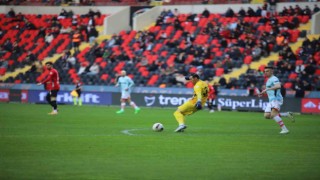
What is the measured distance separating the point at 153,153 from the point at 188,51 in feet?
108

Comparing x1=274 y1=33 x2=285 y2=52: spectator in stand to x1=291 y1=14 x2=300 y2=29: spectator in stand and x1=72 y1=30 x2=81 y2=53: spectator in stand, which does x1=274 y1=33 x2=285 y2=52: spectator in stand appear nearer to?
x1=291 y1=14 x2=300 y2=29: spectator in stand

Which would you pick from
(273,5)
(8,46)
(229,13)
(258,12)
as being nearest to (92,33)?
(8,46)

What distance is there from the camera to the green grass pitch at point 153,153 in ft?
41.0

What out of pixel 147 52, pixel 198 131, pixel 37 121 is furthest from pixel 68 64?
pixel 198 131

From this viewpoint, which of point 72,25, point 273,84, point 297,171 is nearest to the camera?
point 297,171

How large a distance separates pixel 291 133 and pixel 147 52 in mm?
28885

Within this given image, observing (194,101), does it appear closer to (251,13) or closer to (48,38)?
(251,13)

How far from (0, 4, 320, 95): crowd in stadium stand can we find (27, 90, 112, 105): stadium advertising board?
6.42ft

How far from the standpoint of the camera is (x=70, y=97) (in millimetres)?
47531

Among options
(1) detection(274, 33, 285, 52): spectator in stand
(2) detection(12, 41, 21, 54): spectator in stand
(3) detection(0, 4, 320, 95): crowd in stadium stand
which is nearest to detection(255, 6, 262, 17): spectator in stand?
(3) detection(0, 4, 320, 95): crowd in stadium stand

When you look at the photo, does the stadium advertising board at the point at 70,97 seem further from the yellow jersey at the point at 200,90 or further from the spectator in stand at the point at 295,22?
the yellow jersey at the point at 200,90

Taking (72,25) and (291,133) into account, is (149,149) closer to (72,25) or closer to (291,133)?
(291,133)

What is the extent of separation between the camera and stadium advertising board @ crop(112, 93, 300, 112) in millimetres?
39781

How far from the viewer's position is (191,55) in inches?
1896
